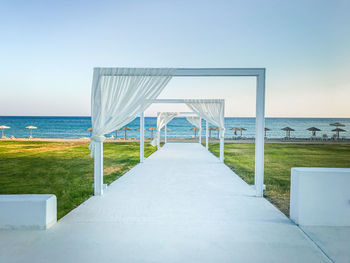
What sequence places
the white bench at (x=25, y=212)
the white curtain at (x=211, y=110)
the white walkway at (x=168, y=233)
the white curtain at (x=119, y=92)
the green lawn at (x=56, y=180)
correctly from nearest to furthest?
the white walkway at (x=168, y=233) < the white bench at (x=25, y=212) < the white curtain at (x=119, y=92) < the green lawn at (x=56, y=180) < the white curtain at (x=211, y=110)

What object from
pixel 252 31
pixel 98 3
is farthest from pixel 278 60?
pixel 98 3

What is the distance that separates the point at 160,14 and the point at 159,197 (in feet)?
21.7

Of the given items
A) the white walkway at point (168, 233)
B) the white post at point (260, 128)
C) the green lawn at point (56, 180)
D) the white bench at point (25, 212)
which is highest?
the white post at point (260, 128)

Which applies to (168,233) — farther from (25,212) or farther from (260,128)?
(260,128)

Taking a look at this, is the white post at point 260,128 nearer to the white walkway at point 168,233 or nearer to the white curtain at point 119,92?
the white walkway at point 168,233

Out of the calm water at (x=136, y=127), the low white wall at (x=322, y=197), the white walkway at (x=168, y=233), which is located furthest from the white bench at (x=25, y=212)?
the calm water at (x=136, y=127)

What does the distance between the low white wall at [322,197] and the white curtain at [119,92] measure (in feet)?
7.77

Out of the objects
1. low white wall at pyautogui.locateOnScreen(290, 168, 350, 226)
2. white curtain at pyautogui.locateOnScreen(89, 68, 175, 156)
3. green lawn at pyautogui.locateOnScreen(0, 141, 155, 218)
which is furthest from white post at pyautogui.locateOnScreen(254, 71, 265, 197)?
green lawn at pyautogui.locateOnScreen(0, 141, 155, 218)

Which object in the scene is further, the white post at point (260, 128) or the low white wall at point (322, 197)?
the white post at point (260, 128)

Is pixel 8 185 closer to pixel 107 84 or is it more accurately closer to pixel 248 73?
pixel 107 84

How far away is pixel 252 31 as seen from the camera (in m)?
9.10

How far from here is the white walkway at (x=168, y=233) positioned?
2105mm

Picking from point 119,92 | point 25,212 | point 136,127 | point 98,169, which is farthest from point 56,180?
point 136,127

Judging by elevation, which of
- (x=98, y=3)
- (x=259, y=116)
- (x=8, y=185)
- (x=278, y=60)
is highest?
(x=98, y=3)
